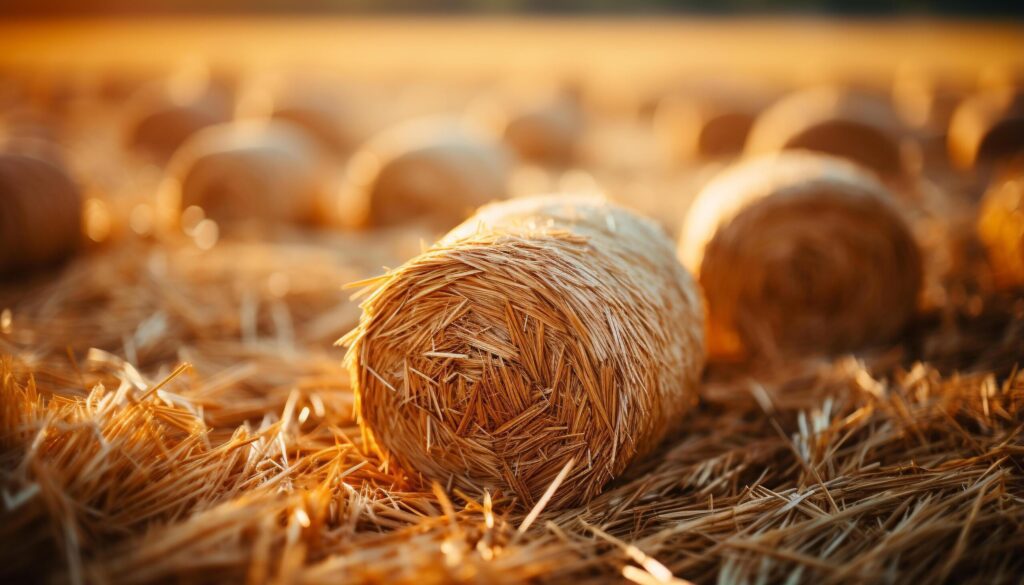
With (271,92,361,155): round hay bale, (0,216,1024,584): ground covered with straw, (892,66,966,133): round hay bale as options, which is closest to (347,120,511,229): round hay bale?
(0,216,1024,584): ground covered with straw

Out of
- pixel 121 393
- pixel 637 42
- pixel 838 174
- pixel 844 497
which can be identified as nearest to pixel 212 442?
pixel 121 393

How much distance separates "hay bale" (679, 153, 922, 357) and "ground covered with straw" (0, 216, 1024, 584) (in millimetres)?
265

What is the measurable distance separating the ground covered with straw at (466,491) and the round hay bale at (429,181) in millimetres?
2533

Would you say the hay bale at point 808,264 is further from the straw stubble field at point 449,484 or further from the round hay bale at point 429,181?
the round hay bale at point 429,181

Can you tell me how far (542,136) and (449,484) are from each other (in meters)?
7.82

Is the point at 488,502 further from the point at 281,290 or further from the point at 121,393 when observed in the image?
the point at 281,290

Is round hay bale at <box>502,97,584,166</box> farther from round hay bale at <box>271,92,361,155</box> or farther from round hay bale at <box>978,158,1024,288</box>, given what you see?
round hay bale at <box>978,158,1024,288</box>

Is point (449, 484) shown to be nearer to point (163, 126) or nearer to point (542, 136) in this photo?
point (542, 136)

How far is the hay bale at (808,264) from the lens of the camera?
3.60 meters

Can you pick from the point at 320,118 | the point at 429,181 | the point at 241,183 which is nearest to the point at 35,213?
the point at 241,183

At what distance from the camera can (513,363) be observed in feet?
7.14

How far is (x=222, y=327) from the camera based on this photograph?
12.5ft

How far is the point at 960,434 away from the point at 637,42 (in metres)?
38.2

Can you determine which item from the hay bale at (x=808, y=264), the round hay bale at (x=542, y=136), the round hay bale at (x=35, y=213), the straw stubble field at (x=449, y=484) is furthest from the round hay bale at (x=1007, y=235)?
the round hay bale at (x=35, y=213)
